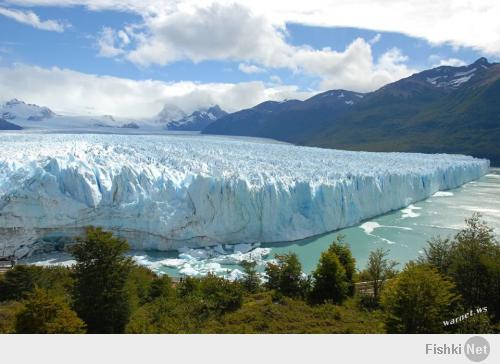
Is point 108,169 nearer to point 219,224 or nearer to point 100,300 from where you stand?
point 219,224

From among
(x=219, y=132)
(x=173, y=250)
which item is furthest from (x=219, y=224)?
(x=219, y=132)

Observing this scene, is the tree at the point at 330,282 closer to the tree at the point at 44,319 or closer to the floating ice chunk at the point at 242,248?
the floating ice chunk at the point at 242,248

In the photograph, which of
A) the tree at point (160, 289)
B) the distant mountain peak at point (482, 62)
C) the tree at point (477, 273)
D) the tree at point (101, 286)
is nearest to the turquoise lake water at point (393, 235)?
the tree at point (160, 289)

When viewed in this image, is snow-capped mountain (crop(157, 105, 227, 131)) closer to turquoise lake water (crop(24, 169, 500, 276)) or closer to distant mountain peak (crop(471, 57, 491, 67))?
distant mountain peak (crop(471, 57, 491, 67))

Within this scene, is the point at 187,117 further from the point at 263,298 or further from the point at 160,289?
the point at 263,298

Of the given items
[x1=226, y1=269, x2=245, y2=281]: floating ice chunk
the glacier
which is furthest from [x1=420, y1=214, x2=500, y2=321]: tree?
the glacier

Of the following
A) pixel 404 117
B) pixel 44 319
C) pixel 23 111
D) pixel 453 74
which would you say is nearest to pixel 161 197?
pixel 44 319
